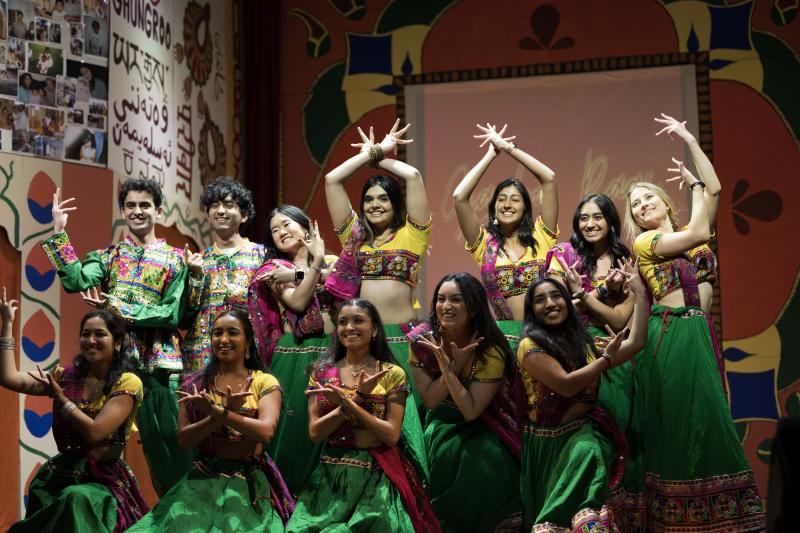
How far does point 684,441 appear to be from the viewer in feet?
13.9

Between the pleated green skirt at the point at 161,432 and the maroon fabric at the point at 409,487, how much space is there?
1220 millimetres

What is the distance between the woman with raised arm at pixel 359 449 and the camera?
375 cm

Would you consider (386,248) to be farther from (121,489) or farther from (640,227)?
(121,489)

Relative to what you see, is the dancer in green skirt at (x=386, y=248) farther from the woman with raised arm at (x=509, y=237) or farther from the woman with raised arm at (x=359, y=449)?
the woman with raised arm at (x=359, y=449)

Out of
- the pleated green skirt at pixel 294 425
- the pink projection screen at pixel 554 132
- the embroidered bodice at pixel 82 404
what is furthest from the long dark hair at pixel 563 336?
the pink projection screen at pixel 554 132

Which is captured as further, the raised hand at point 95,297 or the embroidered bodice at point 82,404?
the raised hand at point 95,297

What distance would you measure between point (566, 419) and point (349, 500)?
86 centimetres

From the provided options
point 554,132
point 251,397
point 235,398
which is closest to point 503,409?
point 251,397

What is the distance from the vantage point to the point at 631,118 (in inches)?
288

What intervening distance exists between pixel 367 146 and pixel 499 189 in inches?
26.4

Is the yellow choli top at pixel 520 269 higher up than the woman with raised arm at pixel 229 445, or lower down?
higher up

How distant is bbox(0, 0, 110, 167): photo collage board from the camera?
5297mm

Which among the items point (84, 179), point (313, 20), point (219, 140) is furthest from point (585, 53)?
point (84, 179)

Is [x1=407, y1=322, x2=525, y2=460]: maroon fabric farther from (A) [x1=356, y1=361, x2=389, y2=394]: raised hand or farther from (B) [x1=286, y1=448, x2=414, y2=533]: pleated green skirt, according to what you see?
(B) [x1=286, y1=448, x2=414, y2=533]: pleated green skirt
